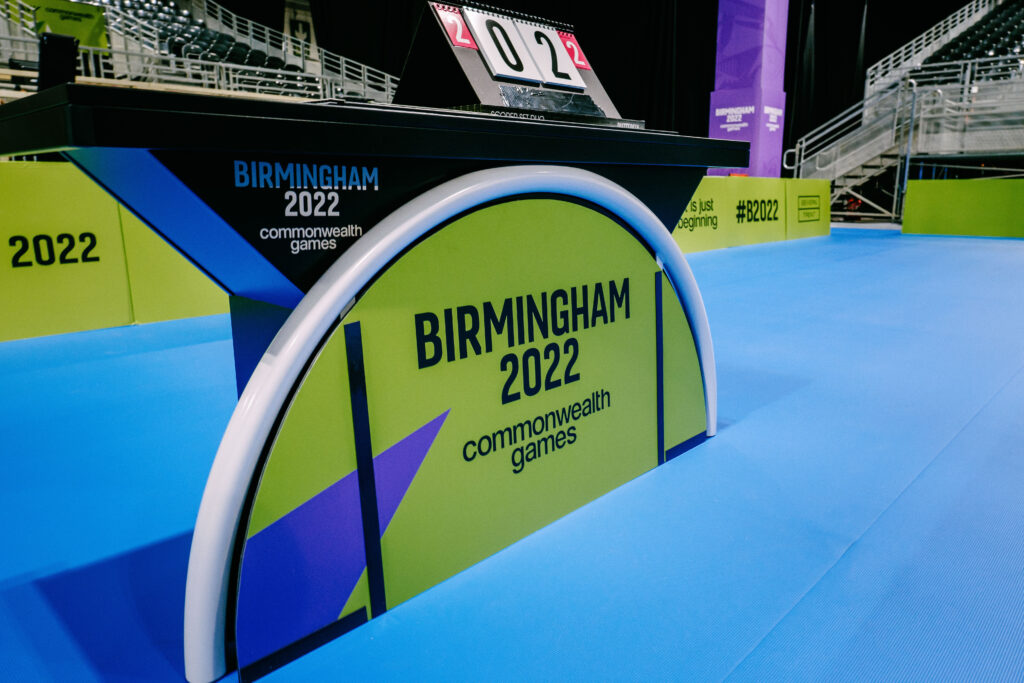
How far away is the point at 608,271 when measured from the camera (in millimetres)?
1413

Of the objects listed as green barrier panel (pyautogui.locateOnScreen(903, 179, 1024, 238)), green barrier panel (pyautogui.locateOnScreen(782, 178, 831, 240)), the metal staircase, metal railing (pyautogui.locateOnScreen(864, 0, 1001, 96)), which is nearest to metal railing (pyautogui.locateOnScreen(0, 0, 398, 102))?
green barrier panel (pyautogui.locateOnScreen(782, 178, 831, 240))

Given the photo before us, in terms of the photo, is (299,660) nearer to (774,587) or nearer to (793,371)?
(774,587)

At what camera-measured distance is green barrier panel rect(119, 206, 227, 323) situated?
3.33 metres

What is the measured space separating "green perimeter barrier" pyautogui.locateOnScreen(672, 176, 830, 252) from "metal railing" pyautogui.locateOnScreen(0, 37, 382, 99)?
6.17 m

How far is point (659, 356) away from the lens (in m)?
1.56

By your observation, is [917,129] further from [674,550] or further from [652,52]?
[674,550]

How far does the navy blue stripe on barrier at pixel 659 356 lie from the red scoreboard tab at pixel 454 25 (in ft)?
2.25

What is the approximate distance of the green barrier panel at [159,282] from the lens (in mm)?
3330

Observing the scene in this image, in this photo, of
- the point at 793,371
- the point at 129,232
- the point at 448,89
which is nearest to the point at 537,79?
the point at 448,89

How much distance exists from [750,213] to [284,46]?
11.2 metres

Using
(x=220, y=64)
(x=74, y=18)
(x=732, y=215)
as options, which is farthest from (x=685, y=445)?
(x=74, y=18)

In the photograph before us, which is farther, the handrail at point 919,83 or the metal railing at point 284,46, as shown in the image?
the metal railing at point 284,46

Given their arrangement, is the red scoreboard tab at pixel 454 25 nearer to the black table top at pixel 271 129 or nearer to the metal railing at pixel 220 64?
the black table top at pixel 271 129

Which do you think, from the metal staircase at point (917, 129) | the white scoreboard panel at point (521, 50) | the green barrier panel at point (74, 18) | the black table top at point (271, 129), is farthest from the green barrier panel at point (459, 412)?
the green barrier panel at point (74, 18)
